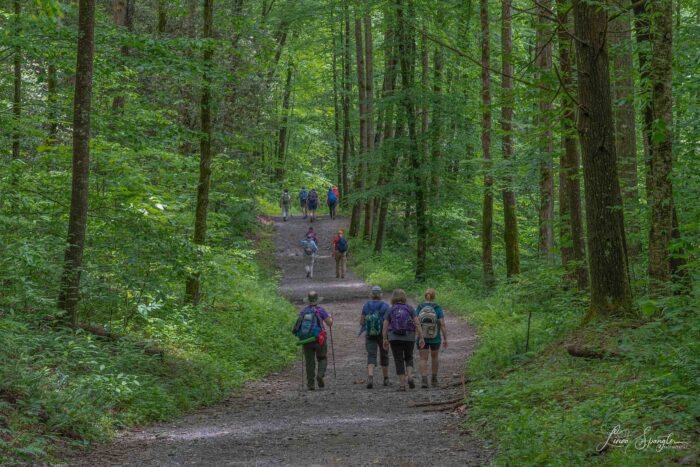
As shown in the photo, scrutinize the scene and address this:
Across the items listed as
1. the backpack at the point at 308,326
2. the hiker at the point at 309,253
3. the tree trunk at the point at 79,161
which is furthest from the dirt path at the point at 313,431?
the hiker at the point at 309,253

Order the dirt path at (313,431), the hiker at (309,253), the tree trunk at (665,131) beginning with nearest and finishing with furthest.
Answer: the dirt path at (313,431) → the tree trunk at (665,131) → the hiker at (309,253)

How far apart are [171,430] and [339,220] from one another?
31.8 meters

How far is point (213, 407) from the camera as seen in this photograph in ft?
35.0

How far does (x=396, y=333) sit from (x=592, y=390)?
186 inches

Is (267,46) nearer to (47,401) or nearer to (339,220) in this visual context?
(47,401)

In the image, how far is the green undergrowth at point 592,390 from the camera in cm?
550

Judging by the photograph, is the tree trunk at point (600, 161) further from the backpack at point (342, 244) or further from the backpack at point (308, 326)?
the backpack at point (342, 244)

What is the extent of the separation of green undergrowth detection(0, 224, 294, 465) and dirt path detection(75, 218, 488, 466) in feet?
1.27

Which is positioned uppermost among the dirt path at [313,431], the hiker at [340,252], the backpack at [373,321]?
the hiker at [340,252]

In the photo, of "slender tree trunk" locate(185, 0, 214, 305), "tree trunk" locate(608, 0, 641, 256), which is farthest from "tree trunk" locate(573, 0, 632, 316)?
"slender tree trunk" locate(185, 0, 214, 305)

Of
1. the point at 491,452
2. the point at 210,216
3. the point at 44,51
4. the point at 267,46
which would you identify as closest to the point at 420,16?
the point at 267,46

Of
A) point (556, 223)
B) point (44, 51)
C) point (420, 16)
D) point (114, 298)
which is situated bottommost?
point (114, 298)

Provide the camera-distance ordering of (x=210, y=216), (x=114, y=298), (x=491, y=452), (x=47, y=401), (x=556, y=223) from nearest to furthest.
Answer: (x=491, y=452) → (x=47, y=401) → (x=114, y=298) → (x=556, y=223) → (x=210, y=216)

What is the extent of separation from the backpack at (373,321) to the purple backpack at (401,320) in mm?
704
